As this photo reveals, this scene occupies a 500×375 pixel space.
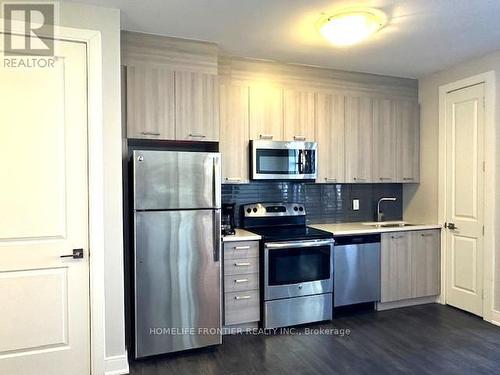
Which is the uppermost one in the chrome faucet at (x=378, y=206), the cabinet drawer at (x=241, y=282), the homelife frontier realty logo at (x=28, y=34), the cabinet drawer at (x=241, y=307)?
the homelife frontier realty logo at (x=28, y=34)

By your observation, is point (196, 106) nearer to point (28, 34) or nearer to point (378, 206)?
point (28, 34)

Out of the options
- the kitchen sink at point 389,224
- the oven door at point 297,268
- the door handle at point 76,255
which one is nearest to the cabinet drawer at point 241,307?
the oven door at point 297,268

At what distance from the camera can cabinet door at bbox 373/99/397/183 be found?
400 centimetres

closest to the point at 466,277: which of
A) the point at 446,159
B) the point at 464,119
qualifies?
the point at 446,159

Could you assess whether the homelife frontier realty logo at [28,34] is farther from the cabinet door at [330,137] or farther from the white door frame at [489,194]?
the white door frame at [489,194]

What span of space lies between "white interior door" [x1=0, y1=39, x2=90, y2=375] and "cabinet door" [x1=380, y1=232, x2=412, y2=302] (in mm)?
2862

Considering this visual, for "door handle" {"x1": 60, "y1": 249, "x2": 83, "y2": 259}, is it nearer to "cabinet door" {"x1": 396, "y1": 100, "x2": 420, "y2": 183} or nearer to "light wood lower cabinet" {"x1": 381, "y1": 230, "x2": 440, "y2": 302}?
"light wood lower cabinet" {"x1": 381, "y1": 230, "x2": 440, "y2": 302}

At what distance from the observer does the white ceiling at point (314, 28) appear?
93.2 inches

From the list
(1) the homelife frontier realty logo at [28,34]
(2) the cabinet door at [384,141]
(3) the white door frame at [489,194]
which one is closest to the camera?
(1) the homelife frontier realty logo at [28,34]

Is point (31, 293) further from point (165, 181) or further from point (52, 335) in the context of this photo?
point (165, 181)

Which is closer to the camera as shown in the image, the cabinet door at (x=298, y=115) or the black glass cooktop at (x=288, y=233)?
the black glass cooktop at (x=288, y=233)

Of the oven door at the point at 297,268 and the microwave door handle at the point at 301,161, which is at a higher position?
the microwave door handle at the point at 301,161

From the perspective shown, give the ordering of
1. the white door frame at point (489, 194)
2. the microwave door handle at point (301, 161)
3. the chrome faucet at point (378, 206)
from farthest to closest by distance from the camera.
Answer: the chrome faucet at point (378, 206)
the microwave door handle at point (301, 161)
the white door frame at point (489, 194)

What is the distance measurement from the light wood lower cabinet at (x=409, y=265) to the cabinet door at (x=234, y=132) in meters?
1.70
